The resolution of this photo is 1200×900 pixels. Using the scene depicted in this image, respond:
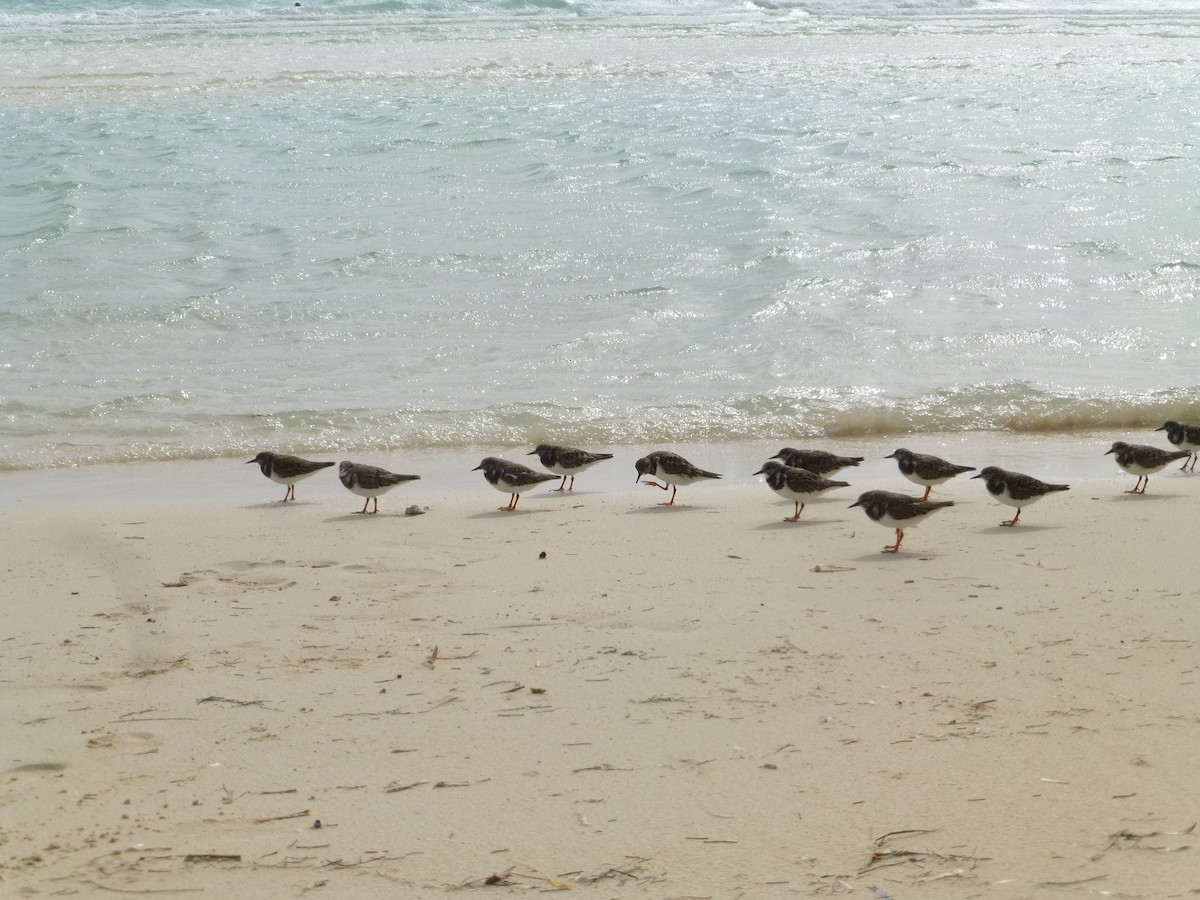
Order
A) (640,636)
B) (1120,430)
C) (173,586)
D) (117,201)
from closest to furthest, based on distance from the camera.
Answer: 1. (640,636)
2. (173,586)
3. (1120,430)
4. (117,201)

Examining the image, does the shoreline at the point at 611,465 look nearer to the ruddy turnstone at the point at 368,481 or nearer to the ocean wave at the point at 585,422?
the ocean wave at the point at 585,422

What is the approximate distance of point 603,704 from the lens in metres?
5.63

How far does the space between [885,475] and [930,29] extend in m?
34.9

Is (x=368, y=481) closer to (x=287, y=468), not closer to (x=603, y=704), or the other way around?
(x=287, y=468)

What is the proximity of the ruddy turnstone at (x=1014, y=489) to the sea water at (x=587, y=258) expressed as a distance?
8.99 feet

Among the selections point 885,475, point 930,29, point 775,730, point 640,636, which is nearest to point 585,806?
point 775,730

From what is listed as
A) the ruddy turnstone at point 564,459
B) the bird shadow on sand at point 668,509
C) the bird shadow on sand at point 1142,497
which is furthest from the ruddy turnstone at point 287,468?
the bird shadow on sand at point 1142,497

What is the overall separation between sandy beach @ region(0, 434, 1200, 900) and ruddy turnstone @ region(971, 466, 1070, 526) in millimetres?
178

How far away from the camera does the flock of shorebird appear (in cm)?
820

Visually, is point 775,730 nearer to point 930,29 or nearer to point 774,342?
point 774,342

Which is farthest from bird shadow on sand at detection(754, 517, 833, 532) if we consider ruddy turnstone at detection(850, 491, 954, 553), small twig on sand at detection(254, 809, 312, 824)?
small twig on sand at detection(254, 809, 312, 824)

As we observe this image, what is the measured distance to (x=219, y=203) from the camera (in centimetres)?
1875

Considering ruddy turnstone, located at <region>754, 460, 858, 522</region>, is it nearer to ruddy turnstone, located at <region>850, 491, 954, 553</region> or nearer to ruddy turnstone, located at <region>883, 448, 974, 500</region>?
ruddy turnstone, located at <region>883, 448, 974, 500</region>

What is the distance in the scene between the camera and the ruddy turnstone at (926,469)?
907 cm
